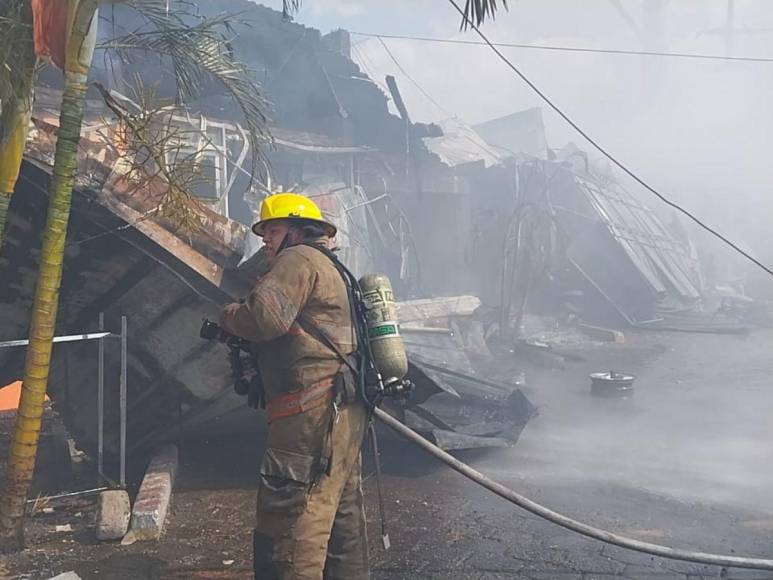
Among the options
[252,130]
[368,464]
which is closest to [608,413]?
[368,464]

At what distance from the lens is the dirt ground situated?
4379mm

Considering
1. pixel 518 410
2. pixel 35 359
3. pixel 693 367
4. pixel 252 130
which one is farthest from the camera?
pixel 693 367

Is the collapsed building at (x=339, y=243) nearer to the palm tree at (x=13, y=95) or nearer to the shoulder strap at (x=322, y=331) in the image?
the palm tree at (x=13, y=95)

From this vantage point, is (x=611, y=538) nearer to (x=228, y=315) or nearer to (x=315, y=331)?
(x=315, y=331)

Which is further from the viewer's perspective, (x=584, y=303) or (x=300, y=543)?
(x=584, y=303)

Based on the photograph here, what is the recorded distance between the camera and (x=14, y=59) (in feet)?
14.6

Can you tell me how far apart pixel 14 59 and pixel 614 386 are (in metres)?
7.69

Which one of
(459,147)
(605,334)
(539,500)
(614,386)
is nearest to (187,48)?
(539,500)

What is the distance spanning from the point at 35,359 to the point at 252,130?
271 cm

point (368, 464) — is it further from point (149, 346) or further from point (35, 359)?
point (35, 359)

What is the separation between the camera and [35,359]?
424 cm

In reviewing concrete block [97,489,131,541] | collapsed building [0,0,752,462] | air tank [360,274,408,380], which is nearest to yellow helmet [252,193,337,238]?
air tank [360,274,408,380]

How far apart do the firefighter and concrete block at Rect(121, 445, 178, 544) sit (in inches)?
73.4

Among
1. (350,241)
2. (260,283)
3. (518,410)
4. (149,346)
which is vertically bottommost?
(518,410)
